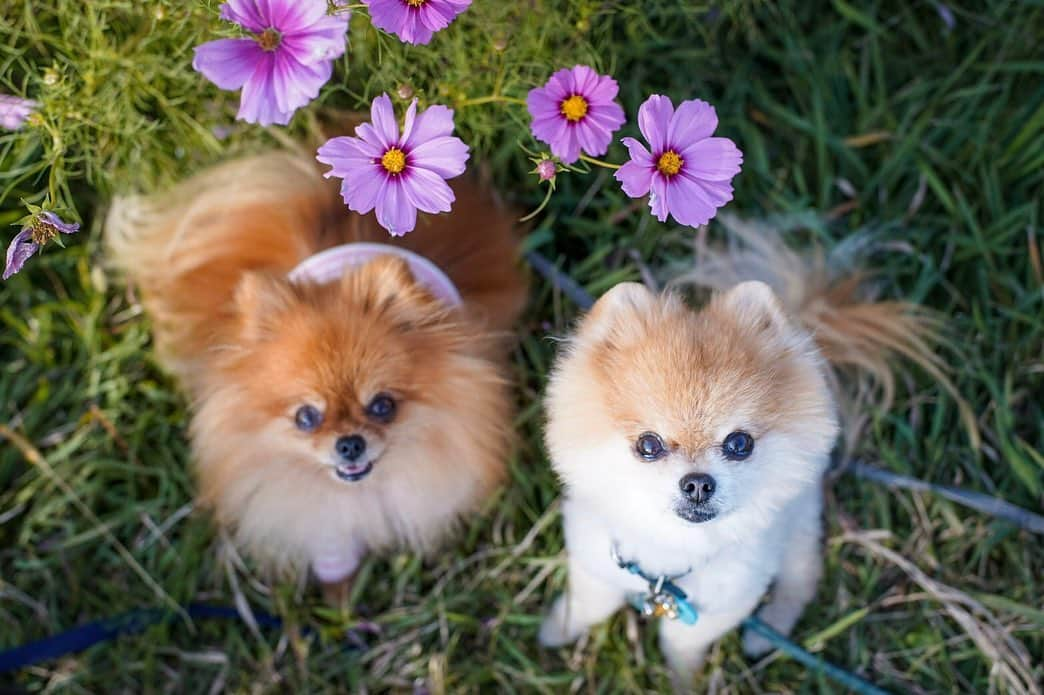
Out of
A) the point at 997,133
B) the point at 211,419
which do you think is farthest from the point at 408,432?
the point at 997,133

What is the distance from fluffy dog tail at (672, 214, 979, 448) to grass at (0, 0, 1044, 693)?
4.9 inches

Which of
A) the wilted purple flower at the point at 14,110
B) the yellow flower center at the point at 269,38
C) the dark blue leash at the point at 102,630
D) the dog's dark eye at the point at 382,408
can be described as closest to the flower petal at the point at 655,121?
the yellow flower center at the point at 269,38

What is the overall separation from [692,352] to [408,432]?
79 cm

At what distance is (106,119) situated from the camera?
2.20 metres

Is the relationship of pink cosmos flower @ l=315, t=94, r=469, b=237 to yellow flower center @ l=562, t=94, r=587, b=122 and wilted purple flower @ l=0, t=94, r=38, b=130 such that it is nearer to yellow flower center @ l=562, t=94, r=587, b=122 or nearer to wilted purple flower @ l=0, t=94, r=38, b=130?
yellow flower center @ l=562, t=94, r=587, b=122

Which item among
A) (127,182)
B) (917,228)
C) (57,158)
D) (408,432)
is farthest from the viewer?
(917,228)

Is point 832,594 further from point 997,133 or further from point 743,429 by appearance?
point 997,133

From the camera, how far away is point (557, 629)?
8.70ft

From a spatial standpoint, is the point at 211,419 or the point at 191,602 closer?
the point at 211,419

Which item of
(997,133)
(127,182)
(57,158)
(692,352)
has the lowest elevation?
(692,352)

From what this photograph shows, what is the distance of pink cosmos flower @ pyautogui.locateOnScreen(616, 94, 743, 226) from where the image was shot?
1609mm

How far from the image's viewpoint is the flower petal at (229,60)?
4.90 ft

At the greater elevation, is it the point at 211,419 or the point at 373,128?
the point at 373,128

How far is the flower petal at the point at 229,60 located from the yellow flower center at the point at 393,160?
26cm
